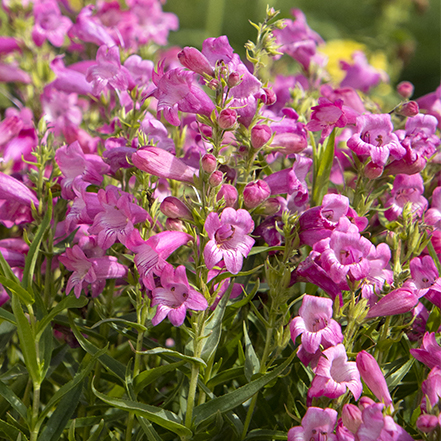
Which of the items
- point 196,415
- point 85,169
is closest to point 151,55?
point 85,169

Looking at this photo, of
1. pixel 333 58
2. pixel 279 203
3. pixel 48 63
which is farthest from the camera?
pixel 333 58

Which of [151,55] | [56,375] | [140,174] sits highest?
[140,174]

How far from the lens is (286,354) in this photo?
1.34 m

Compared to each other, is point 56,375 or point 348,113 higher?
point 348,113

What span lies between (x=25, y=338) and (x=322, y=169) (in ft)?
2.67

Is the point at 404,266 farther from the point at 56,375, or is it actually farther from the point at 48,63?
the point at 48,63

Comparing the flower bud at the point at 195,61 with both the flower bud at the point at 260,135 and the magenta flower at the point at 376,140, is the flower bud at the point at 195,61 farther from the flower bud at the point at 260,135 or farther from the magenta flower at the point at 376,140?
the magenta flower at the point at 376,140

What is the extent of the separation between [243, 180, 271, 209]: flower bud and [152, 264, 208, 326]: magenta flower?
20 centimetres

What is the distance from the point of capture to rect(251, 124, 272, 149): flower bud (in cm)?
112

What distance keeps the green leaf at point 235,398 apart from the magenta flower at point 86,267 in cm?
36

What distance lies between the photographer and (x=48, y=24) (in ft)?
7.87

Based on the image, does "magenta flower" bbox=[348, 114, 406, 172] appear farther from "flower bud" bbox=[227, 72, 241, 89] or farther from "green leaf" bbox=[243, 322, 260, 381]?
"green leaf" bbox=[243, 322, 260, 381]

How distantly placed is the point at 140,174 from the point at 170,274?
0.31 m

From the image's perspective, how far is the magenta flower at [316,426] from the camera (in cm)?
96
